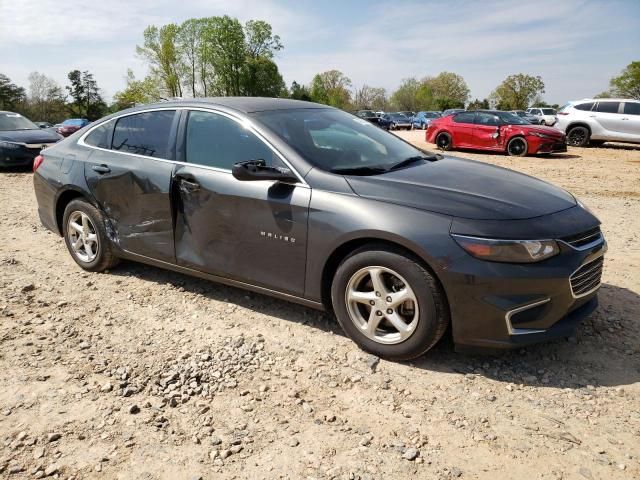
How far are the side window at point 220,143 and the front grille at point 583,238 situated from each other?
6.14 feet

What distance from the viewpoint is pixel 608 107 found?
Answer: 1684 cm

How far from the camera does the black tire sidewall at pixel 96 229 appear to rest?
4500 mm

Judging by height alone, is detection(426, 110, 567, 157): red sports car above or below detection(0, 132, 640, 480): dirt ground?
above

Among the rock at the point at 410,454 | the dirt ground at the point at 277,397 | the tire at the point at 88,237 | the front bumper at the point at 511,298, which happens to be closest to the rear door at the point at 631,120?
the dirt ground at the point at 277,397

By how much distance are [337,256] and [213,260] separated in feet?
3.33

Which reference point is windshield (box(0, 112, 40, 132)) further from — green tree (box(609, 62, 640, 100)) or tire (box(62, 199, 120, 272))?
green tree (box(609, 62, 640, 100))

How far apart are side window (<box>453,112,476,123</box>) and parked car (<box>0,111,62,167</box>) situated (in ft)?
37.4

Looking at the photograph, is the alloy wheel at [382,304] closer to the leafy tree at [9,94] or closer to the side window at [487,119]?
the side window at [487,119]

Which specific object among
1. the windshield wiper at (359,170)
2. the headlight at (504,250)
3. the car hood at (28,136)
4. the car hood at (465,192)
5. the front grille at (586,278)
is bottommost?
the car hood at (28,136)

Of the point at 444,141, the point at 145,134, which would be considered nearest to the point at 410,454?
the point at 145,134

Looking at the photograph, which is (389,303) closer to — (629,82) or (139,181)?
(139,181)

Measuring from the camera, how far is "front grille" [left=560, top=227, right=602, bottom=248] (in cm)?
296

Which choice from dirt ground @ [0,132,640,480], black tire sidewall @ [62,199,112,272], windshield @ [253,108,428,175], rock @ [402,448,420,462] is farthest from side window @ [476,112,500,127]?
rock @ [402,448,420,462]

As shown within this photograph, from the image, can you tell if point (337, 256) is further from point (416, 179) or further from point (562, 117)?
point (562, 117)
